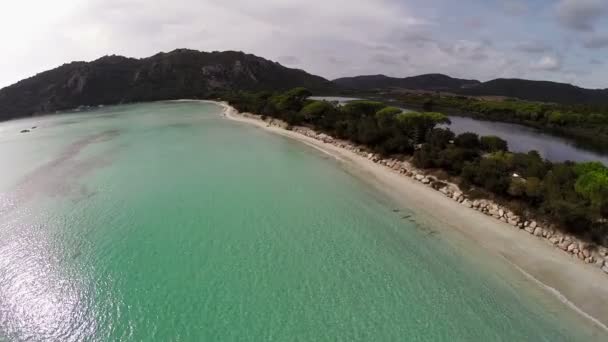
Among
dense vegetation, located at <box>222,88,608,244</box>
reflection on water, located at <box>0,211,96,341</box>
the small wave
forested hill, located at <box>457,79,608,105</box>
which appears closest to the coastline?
the small wave

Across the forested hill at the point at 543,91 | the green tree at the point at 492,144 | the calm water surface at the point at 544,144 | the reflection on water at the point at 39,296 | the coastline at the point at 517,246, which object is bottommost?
the reflection on water at the point at 39,296

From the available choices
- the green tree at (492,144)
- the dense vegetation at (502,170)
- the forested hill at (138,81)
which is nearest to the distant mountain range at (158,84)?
the forested hill at (138,81)

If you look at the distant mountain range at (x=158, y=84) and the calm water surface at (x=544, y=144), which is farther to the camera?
the distant mountain range at (x=158, y=84)

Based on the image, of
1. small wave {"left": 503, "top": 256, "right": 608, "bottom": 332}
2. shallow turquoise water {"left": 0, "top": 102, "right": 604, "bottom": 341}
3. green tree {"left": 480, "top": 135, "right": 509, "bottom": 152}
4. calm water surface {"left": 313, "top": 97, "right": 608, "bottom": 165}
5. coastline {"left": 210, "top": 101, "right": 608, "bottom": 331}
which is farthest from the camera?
calm water surface {"left": 313, "top": 97, "right": 608, "bottom": 165}

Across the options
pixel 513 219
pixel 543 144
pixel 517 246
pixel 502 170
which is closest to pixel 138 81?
pixel 543 144

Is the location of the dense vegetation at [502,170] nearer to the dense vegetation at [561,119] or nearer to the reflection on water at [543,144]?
the reflection on water at [543,144]

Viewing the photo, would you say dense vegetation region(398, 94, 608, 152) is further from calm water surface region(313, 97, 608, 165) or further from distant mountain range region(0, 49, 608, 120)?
distant mountain range region(0, 49, 608, 120)

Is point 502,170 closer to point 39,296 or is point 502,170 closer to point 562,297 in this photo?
point 562,297

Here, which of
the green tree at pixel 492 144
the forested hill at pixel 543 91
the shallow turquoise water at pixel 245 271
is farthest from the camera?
the forested hill at pixel 543 91
